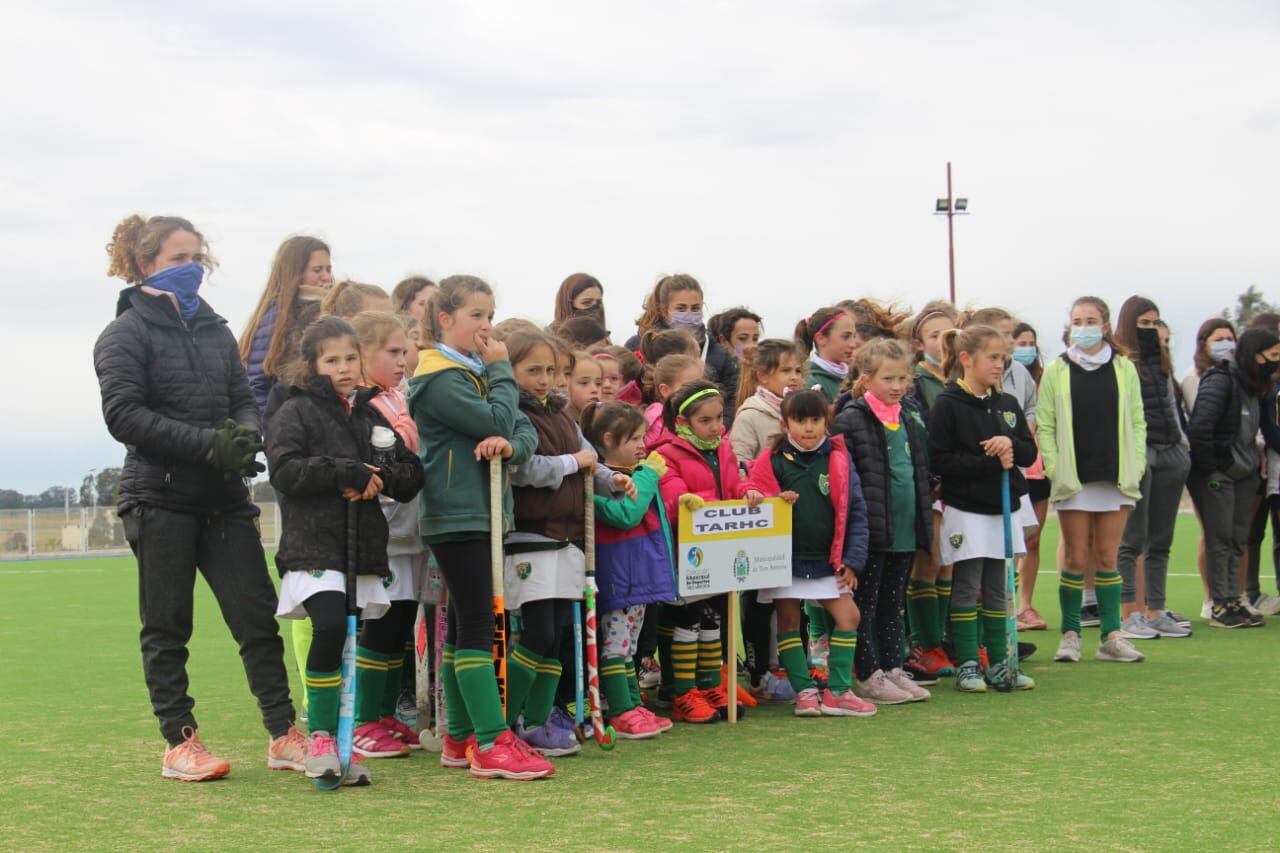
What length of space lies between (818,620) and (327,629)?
2.96m

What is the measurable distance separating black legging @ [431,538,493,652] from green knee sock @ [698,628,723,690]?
1.76m

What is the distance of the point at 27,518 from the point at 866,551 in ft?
93.8

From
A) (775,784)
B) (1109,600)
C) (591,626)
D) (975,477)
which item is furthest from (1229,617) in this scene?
(775,784)

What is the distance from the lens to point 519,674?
19.7 feet

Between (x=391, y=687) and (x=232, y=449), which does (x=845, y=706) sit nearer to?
(x=391, y=687)

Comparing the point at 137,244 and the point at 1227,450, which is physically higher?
the point at 137,244

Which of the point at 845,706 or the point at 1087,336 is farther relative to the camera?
the point at 1087,336

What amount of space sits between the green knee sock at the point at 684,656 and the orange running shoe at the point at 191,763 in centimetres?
225

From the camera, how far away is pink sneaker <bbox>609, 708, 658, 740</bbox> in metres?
6.45

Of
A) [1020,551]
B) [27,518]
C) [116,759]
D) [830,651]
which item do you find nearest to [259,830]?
[116,759]

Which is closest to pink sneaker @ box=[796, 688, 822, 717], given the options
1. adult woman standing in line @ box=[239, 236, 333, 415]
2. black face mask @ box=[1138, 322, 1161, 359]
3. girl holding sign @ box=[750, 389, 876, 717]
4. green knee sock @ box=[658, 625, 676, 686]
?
girl holding sign @ box=[750, 389, 876, 717]

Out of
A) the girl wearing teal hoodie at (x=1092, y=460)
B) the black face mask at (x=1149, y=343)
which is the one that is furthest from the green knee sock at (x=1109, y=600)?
the black face mask at (x=1149, y=343)

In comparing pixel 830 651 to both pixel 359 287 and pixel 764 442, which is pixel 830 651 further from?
pixel 359 287

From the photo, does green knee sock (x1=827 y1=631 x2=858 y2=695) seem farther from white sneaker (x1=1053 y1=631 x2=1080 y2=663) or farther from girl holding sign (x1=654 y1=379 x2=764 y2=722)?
white sneaker (x1=1053 y1=631 x2=1080 y2=663)
